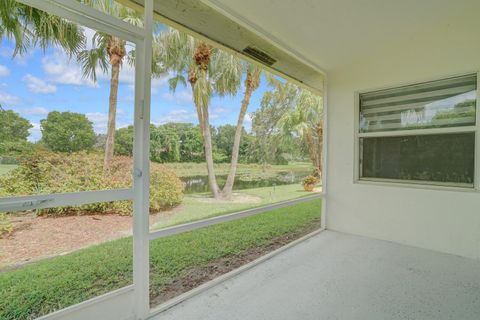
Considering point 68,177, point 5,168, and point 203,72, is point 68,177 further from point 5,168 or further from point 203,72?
point 203,72

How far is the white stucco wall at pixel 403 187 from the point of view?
106 inches

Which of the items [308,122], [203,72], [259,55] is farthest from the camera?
[308,122]

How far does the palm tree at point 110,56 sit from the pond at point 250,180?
2.51 metres

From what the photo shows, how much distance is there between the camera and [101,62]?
161 centimetres

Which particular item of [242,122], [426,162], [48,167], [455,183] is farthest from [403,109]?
[48,167]

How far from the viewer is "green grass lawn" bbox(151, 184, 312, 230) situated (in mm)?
3611

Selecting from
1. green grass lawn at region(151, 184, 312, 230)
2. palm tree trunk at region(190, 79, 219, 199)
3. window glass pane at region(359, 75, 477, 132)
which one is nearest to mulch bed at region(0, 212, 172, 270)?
green grass lawn at region(151, 184, 312, 230)

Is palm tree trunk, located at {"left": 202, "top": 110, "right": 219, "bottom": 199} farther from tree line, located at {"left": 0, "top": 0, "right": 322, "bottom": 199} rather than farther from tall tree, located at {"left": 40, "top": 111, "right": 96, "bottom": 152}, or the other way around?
tall tree, located at {"left": 40, "top": 111, "right": 96, "bottom": 152}

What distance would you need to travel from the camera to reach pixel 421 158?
3.07 meters

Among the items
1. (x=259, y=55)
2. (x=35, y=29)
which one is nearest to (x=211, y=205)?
(x=259, y=55)

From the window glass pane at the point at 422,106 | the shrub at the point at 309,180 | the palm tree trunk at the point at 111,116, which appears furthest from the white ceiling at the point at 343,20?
the shrub at the point at 309,180

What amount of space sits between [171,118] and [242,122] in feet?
6.86

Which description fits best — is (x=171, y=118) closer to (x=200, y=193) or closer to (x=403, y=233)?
(x=200, y=193)

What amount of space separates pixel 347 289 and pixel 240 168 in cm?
371
